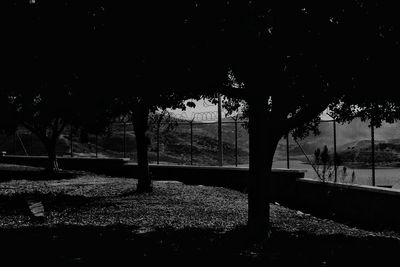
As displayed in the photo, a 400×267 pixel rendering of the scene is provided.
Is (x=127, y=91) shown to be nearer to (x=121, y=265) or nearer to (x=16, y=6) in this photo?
(x=16, y=6)

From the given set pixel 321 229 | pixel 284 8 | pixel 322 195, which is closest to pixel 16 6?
pixel 284 8

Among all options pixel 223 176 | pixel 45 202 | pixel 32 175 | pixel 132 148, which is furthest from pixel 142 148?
pixel 132 148

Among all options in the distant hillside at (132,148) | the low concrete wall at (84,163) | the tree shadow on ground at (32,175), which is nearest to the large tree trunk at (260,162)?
the tree shadow on ground at (32,175)

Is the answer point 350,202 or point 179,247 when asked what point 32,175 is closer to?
point 350,202

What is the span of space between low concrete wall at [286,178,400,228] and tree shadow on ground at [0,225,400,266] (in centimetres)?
244

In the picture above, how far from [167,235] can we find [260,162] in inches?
92.4

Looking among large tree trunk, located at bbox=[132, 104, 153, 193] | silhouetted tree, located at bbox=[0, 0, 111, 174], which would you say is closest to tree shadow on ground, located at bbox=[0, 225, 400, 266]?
silhouetted tree, located at bbox=[0, 0, 111, 174]

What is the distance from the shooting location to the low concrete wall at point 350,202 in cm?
1279

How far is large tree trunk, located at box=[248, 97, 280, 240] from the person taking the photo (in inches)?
383

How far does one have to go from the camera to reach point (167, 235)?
1021 centimetres

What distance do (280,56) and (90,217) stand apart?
6430mm

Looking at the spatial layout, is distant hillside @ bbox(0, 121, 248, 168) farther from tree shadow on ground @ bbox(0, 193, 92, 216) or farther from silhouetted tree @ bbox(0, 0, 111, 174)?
silhouetted tree @ bbox(0, 0, 111, 174)

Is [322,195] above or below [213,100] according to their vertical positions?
below

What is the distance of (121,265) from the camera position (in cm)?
759
